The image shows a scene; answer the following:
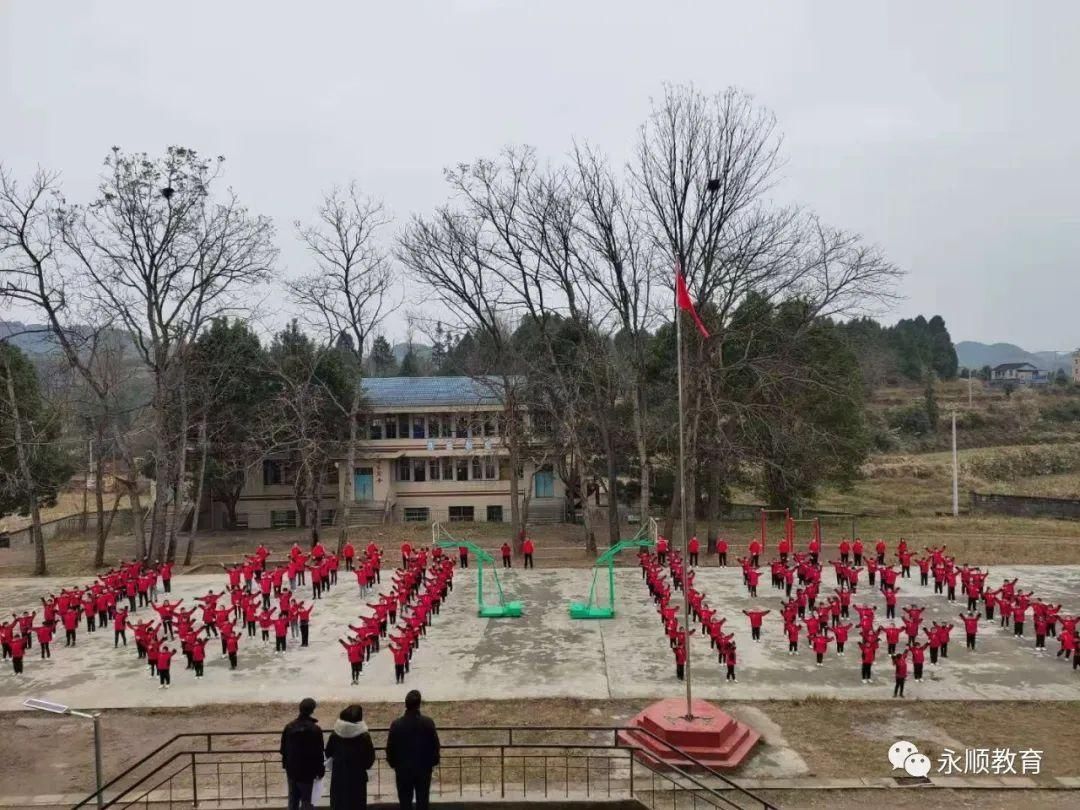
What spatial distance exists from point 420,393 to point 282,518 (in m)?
9.23

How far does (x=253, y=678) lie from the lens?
13383mm

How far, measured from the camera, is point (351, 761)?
6.89 metres

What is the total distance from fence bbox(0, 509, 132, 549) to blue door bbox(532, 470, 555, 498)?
1979 centimetres

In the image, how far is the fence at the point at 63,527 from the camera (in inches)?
1379

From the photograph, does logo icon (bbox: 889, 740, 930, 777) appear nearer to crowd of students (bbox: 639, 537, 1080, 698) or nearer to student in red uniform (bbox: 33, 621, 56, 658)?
crowd of students (bbox: 639, 537, 1080, 698)

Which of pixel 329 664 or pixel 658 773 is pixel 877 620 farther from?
pixel 329 664

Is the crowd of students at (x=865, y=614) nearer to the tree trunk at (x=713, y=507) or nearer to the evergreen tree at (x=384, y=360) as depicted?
the tree trunk at (x=713, y=507)

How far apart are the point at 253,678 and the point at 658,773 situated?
762 centimetres

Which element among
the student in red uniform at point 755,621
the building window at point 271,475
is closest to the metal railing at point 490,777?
the student in red uniform at point 755,621

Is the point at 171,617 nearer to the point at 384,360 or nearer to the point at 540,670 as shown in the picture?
the point at 540,670

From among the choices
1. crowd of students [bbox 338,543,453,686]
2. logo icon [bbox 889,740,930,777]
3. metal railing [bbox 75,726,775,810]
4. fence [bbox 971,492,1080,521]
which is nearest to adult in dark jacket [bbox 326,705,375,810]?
metal railing [bbox 75,726,775,810]

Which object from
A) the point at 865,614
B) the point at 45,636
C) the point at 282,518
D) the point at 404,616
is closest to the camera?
the point at 865,614

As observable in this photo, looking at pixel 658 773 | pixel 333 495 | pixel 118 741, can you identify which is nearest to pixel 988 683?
pixel 658 773

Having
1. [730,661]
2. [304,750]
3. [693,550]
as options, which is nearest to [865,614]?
[730,661]
